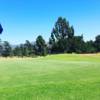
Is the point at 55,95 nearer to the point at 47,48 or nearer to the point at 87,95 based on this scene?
the point at 87,95

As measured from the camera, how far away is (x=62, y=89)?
10.9 metres

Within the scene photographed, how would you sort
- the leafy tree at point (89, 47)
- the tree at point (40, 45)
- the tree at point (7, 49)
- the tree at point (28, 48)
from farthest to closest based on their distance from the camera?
the tree at point (28, 48), the tree at point (7, 49), the leafy tree at point (89, 47), the tree at point (40, 45)

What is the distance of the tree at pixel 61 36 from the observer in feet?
275

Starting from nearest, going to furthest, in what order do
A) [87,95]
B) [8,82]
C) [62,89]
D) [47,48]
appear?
1. [87,95]
2. [62,89]
3. [8,82]
4. [47,48]

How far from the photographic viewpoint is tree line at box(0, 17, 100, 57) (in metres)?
83.4

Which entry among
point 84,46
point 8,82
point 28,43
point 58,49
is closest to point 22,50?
point 28,43

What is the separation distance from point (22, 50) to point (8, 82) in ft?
243

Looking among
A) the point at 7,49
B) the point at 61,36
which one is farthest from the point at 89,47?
the point at 7,49

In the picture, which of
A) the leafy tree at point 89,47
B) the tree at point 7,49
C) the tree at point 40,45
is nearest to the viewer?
the tree at point 40,45

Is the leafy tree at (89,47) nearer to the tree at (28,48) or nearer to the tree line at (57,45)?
the tree line at (57,45)

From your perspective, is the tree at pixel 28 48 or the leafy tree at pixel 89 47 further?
the tree at pixel 28 48

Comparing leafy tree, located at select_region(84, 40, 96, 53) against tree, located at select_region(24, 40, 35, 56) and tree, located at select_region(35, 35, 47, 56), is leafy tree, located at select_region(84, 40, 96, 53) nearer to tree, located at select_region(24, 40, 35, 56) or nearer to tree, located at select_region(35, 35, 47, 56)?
tree, located at select_region(35, 35, 47, 56)

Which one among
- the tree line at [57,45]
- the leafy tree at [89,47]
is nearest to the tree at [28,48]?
the tree line at [57,45]

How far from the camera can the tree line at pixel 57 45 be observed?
83.4 meters
